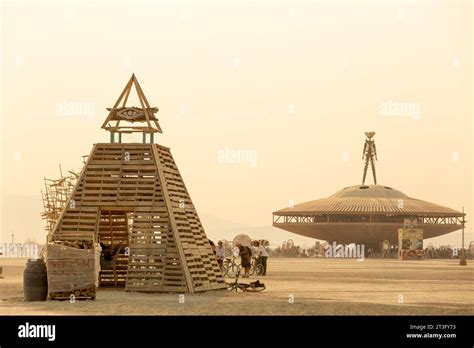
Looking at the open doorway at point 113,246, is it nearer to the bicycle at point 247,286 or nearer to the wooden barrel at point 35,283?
the bicycle at point 247,286

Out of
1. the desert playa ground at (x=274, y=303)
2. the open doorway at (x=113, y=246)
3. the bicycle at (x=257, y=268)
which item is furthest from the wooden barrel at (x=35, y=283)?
the bicycle at (x=257, y=268)

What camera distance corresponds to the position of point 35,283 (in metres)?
31.1

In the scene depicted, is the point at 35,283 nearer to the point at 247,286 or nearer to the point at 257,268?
the point at 247,286

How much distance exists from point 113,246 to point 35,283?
7874 mm

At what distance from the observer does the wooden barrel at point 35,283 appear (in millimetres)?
31078

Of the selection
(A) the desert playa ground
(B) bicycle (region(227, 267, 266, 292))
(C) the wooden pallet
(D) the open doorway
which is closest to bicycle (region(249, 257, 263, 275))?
(A) the desert playa ground

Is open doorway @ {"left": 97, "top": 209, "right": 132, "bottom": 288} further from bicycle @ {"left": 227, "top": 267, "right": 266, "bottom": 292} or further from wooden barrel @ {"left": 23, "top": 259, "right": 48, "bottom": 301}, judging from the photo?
wooden barrel @ {"left": 23, "top": 259, "right": 48, "bottom": 301}

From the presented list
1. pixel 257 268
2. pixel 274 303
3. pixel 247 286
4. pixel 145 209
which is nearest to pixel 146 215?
pixel 145 209
